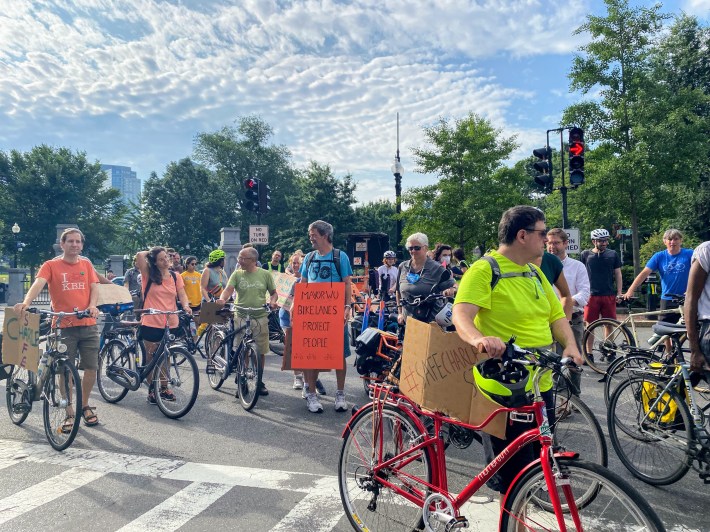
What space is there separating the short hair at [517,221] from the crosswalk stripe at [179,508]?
106 inches

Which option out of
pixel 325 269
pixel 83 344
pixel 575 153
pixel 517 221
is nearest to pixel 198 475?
pixel 83 344

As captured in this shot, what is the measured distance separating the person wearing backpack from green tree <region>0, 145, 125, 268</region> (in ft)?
156

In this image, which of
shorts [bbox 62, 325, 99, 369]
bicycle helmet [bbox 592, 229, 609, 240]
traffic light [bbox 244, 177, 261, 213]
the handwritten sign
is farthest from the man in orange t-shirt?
traffic light [bbox 244, 177, 261, 213]

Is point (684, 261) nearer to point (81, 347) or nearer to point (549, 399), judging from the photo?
point (549, 399)

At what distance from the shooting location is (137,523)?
350cm

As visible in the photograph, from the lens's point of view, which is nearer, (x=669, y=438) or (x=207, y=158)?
(x=669, y=438)

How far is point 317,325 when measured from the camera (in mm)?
6234

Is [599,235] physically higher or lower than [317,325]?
higher

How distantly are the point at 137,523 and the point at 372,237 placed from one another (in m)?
26.1

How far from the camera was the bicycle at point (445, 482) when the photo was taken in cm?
213

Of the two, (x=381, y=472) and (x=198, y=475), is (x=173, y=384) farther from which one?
(x=381, y=472)

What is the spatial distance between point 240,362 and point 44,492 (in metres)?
2.73

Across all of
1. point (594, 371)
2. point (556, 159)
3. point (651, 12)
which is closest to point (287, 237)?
point (556, 159)

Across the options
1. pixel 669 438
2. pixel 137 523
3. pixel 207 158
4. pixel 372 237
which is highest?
pixel 207 158
